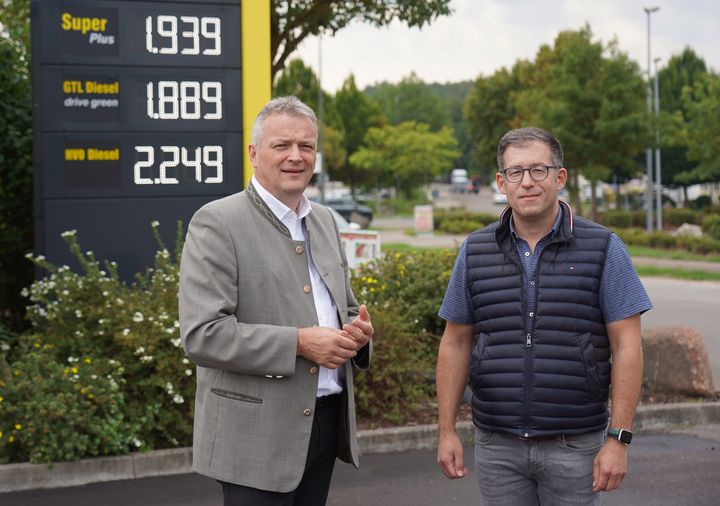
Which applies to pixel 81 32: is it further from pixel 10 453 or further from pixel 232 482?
pixel 232 482

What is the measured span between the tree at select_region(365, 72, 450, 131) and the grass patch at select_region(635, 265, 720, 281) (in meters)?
79.0

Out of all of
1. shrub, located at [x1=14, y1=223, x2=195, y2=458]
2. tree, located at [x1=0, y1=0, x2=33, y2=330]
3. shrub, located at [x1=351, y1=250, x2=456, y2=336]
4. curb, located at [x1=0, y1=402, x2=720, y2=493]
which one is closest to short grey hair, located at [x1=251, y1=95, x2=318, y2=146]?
shrub, located at [x1=14, y1=223, x2=195, y2=458]

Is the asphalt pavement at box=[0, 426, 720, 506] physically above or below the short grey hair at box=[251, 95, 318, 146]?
below

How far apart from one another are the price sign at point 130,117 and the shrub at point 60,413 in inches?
82.0

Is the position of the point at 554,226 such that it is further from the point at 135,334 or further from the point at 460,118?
the point at 460,118

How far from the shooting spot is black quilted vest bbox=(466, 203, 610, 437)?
3293 millimetres

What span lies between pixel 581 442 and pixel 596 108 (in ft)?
110

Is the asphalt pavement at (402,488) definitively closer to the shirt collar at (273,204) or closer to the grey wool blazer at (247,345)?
the grey wool blazer at (247,345)

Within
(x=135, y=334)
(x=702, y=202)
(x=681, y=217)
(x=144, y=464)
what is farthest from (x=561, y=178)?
(x=702, y=202)

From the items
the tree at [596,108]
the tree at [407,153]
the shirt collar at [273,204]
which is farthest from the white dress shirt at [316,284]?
the tree at [407,153]

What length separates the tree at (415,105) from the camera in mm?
103562

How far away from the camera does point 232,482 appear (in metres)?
3.12

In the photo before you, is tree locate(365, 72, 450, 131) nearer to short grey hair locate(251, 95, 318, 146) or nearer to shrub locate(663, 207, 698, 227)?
shrub locate(663, 207, 698, 227)

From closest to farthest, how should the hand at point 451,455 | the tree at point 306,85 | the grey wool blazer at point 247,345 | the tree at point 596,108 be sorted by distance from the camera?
the grey wool blazer at point 247,345, the hand at point 451,455, the tree at point 596,108, the tree at point 306,85
